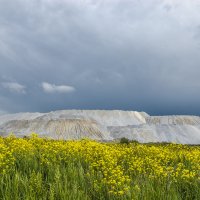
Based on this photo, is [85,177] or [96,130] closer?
[85,177]

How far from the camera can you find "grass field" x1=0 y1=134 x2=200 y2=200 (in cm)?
1150

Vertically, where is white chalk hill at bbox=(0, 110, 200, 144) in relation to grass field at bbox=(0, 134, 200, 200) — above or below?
above

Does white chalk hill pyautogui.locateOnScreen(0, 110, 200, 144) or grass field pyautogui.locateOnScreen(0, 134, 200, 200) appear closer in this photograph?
grass field pyautogui.locateOnScreen(0, 134, 200, 200)

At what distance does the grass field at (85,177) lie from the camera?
11.5m

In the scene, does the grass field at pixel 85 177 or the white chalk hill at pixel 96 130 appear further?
the white chalk hill at pixel 96 130

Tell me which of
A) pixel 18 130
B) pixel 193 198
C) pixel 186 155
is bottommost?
pixel 193 198

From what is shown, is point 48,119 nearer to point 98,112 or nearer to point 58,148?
point 98,112

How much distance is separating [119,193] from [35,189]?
2.22m

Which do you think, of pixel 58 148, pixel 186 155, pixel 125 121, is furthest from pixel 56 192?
pixel 125 121

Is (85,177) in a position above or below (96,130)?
below

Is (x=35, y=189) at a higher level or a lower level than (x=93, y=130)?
lower

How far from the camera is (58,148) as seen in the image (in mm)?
19297

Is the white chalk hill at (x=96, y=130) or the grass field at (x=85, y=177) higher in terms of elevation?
the white chalk hill at (x=96, y=130)

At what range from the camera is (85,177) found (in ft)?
47.3
